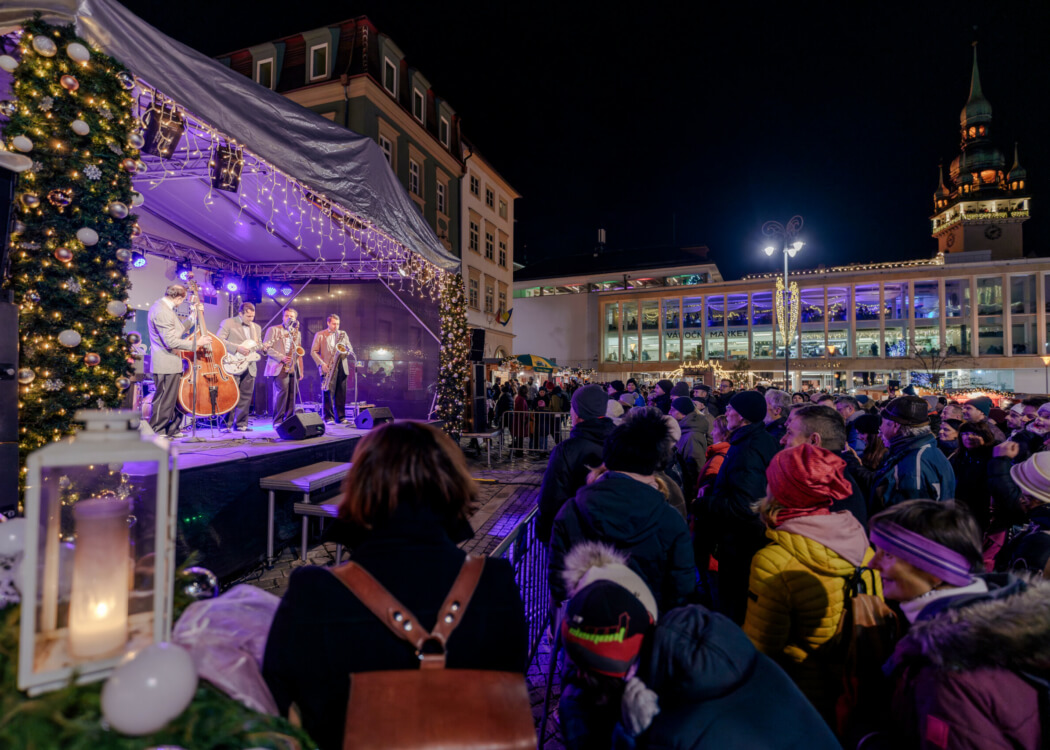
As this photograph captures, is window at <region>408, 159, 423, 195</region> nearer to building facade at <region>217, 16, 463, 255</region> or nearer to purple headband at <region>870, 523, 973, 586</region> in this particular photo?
building facade at <region>217, 16, 463, 255</region>

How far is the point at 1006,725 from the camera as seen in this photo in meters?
1.25

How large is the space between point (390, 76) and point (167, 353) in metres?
17.1

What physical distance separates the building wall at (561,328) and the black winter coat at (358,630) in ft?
172

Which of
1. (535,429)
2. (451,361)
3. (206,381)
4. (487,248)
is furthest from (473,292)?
(206,381)

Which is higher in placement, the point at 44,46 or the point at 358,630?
the point at 44,46

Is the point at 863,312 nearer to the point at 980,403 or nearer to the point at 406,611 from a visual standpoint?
the point at 980,403

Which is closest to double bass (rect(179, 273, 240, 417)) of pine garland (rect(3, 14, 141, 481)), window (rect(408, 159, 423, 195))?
pine garland (rect(3, 14, 141, 481))

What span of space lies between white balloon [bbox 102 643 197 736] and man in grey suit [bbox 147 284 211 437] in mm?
6722

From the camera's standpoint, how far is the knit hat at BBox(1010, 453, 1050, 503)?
9.16 ft

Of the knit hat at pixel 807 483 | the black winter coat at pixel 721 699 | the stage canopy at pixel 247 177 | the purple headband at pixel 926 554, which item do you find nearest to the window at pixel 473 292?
the stage canopy at pixel 247 177

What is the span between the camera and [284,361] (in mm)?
8555

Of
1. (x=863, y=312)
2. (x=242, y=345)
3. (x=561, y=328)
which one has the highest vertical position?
(x=863, y=312)

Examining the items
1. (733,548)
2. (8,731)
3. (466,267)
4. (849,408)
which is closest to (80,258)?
(8,731)

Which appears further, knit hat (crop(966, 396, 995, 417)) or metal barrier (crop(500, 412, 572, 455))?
metal barrier (crop(500, 412, 572, 455))
